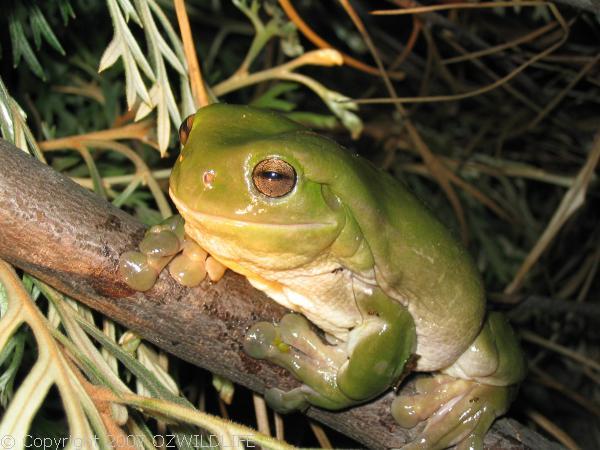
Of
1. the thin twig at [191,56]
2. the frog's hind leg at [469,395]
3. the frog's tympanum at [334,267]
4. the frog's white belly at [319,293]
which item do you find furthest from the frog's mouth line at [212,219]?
the frog's hind leg at [469,395]

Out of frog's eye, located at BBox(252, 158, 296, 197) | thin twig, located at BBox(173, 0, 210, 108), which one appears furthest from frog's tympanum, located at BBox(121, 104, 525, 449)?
Result: thin twig, located at BBox(173, 0, 210, 108)

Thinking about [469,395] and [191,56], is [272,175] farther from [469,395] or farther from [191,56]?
[469,395]

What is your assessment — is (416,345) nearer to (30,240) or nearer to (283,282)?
(283,282)

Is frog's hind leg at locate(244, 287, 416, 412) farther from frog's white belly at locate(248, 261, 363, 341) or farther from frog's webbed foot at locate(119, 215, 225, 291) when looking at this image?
frog's webbed foot at locate(119, 215, 225, 291)

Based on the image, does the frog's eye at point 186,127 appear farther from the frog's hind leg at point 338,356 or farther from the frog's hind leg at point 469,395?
the frog's hind leg at point 469,395

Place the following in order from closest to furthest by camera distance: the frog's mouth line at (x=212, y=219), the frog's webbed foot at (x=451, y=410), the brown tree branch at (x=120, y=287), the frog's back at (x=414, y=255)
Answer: the brown tree branch at (x=120, y=287), the frog's mouth line at (x=212, y=219), the frog's back at (x=414, y=255), the frog's webbed foot at (x=451, y=410)

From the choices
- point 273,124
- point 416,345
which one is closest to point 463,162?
point 416,345
